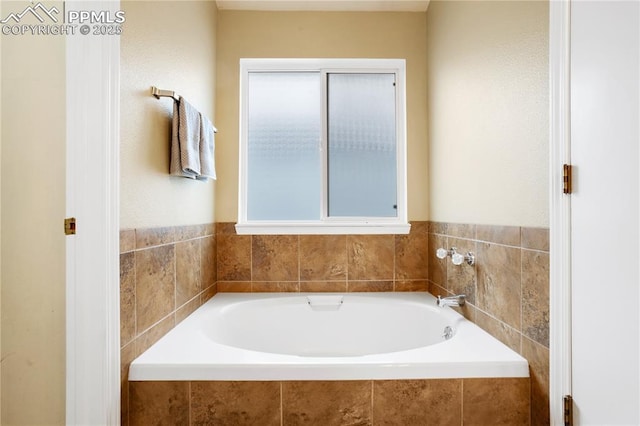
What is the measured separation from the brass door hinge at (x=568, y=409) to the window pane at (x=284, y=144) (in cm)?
172

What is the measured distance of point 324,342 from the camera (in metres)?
2.13

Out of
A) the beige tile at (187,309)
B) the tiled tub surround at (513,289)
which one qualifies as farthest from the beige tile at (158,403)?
the tiled tub surround at (513,289)

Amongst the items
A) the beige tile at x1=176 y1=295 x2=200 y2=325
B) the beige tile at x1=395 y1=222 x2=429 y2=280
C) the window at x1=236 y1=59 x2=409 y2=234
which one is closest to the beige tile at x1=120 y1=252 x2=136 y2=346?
the beige tile at x1=176 y1=295 x2=200 y2=325

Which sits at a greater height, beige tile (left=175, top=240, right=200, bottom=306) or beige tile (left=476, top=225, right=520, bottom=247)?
beige tile (left=476, top=225, right=520, bottom=247)

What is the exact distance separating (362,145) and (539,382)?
1746 millimetres

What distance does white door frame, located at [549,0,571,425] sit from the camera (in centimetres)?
109

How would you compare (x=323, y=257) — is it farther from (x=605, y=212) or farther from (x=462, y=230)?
(x=605, y=212)

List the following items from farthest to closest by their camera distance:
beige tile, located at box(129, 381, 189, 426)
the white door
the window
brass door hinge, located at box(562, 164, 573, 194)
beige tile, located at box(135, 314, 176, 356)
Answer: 1. the window
2. beige tile, located at box(135, 314, 176, 356)
3. beige tile, located at box(129, 381, 189, 426)
4. brass door hinge, located at box(562, 164, 573, 194)
5. the white door

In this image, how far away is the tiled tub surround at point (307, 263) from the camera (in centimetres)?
233

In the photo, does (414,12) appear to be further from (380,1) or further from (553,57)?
(553,57)

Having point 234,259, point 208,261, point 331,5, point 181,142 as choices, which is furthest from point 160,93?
point 331,5

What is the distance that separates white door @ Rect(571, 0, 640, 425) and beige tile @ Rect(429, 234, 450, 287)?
3.20ft

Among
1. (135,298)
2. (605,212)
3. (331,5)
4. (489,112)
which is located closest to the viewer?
(605,212)

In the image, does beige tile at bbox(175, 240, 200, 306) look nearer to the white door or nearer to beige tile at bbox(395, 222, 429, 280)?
beige tile at bbox(395, 222, 429, 280)
